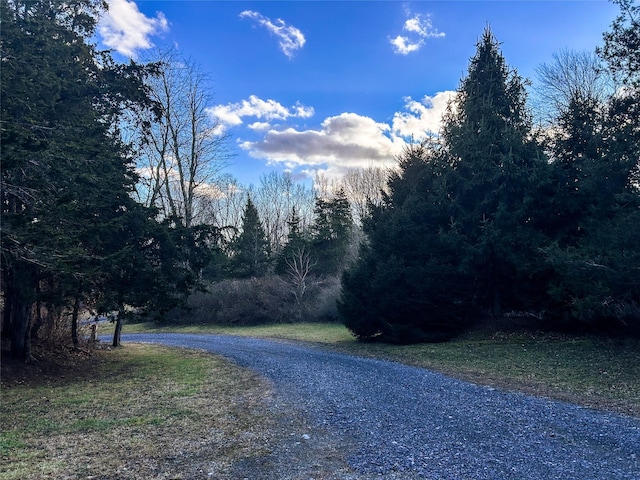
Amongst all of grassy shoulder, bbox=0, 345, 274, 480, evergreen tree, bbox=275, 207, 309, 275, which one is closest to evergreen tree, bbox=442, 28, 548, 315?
grassy shoulder, bbox=0, 345, 274, 480

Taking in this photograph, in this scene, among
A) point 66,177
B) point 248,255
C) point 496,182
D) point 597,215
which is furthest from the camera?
point 248,255

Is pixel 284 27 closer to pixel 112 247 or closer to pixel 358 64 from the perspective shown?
pixel 358 64

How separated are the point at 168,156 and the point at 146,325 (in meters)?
13.0

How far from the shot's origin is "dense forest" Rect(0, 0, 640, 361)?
8422 mm

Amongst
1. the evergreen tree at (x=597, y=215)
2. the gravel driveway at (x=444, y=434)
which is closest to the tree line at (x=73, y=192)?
the gravel driveway at (x=444, y=434)

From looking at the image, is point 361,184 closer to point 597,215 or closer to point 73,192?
point 597,215

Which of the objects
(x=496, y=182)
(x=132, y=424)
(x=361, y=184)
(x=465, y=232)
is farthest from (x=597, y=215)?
(x=361, y=184)

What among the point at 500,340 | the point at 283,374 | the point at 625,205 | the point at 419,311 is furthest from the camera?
the point at 419,311

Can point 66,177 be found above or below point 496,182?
below

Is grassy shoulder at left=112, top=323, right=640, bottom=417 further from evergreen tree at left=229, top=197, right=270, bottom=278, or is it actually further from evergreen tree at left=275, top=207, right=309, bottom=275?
evergreen tree at left=229, top=197, right=270, bottom=278

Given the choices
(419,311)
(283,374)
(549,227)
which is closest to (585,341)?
(549,227)

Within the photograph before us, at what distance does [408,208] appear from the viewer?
16062 millimetres

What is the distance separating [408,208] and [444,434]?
38.2 ft

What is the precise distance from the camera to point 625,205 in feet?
38.1
